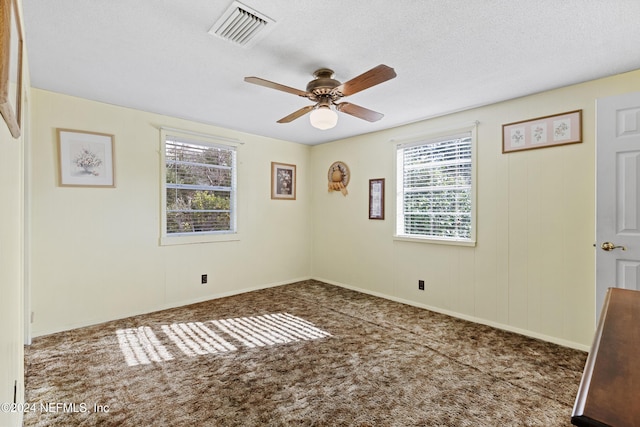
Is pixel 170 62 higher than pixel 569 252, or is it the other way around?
pixel 170 62

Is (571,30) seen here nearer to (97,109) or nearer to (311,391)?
(311,391)

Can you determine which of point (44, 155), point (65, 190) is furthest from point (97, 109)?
point (65, 190)

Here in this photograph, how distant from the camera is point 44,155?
3076 mm

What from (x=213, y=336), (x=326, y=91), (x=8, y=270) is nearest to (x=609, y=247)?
(x=326, y=91)

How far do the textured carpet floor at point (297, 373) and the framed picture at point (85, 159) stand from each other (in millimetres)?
1520

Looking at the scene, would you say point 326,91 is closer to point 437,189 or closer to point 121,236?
point 437,189

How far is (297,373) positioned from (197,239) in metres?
2.44

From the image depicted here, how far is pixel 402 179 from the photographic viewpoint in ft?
14.0

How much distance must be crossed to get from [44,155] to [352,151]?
144 inches

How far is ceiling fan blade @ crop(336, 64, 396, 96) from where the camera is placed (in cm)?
201

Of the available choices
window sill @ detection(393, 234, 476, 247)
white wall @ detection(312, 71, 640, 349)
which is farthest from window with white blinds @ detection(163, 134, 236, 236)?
window sill @ detection(393, 234, 476, 247)

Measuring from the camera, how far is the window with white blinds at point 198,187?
3969mm

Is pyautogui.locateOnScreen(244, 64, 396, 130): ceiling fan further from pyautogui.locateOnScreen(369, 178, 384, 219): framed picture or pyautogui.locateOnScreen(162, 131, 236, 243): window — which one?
pyautogui.locateOnScreen(162, 131, 236, 243): window

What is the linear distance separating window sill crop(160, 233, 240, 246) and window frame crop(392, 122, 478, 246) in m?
2.29
